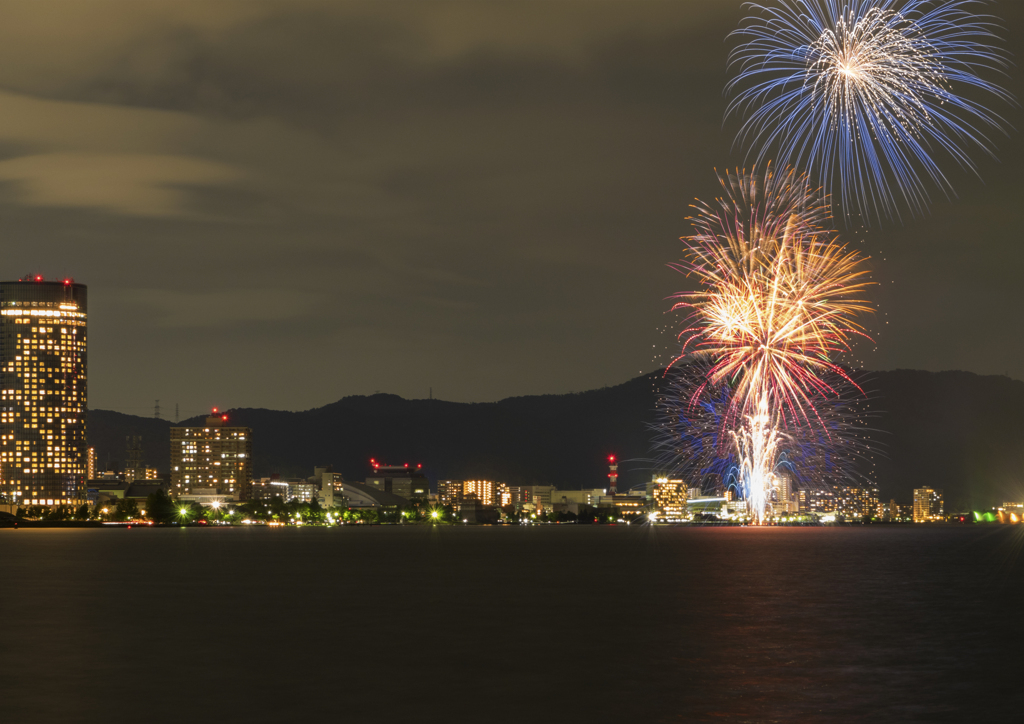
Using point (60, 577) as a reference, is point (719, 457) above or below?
above

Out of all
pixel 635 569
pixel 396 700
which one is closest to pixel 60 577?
pixel 635 569

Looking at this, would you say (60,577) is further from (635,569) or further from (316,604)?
(635,569)

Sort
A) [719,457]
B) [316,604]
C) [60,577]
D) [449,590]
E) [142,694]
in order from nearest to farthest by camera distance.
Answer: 1. [142,694]
2. [316,604]
3. [449,590]
4. [60,577]
5. [719,457]

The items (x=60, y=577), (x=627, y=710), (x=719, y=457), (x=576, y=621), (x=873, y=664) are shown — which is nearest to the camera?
(x=627, y=710)

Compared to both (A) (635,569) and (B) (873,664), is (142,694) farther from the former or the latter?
(A) (635,569)

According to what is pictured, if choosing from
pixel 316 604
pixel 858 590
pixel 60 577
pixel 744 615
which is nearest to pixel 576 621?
pixel 744 615

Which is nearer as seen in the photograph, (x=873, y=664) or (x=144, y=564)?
(x=873, y=664)
